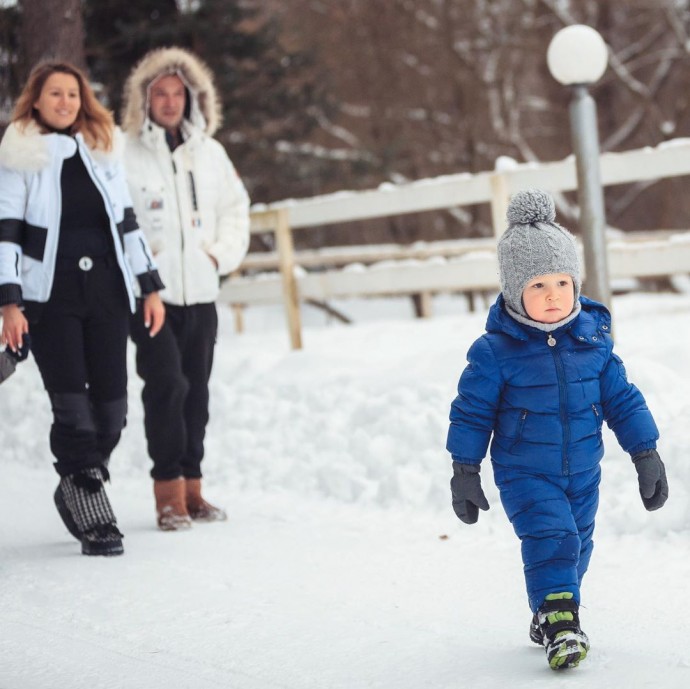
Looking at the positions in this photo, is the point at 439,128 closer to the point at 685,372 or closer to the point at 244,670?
the point at 685,372

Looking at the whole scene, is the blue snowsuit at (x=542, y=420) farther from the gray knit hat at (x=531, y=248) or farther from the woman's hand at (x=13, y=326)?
the woman's hand at (x=13, y=326)

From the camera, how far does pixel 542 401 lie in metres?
3.41

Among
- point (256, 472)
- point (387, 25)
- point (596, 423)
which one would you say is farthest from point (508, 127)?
point (596, 423)

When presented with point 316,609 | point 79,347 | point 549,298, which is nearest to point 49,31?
point 79,347

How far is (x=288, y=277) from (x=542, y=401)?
18.8ft

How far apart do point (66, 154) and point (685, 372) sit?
330cm

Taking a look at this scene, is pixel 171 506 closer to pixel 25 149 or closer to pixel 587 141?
Answer: pixel 25 149

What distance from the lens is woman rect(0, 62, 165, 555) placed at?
16.1 ft

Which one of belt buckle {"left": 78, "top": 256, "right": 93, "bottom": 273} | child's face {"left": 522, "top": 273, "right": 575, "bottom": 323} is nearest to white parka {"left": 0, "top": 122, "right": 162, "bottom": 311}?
belt buckle {"left": 78, "top": 256, "right": 93, "bottom": 273}

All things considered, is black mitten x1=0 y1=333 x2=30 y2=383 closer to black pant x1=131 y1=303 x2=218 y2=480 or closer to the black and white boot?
the black and white boot

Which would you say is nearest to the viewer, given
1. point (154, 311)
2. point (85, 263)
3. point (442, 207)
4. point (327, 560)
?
point (327, 560)

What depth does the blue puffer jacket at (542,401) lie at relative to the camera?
342 cm

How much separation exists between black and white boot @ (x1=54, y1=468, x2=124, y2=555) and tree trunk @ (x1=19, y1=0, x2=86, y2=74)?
15.6ft

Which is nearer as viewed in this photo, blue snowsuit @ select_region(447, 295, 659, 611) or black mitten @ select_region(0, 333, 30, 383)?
blue snowsuit @ select_region(447, 295, 659, 611)
